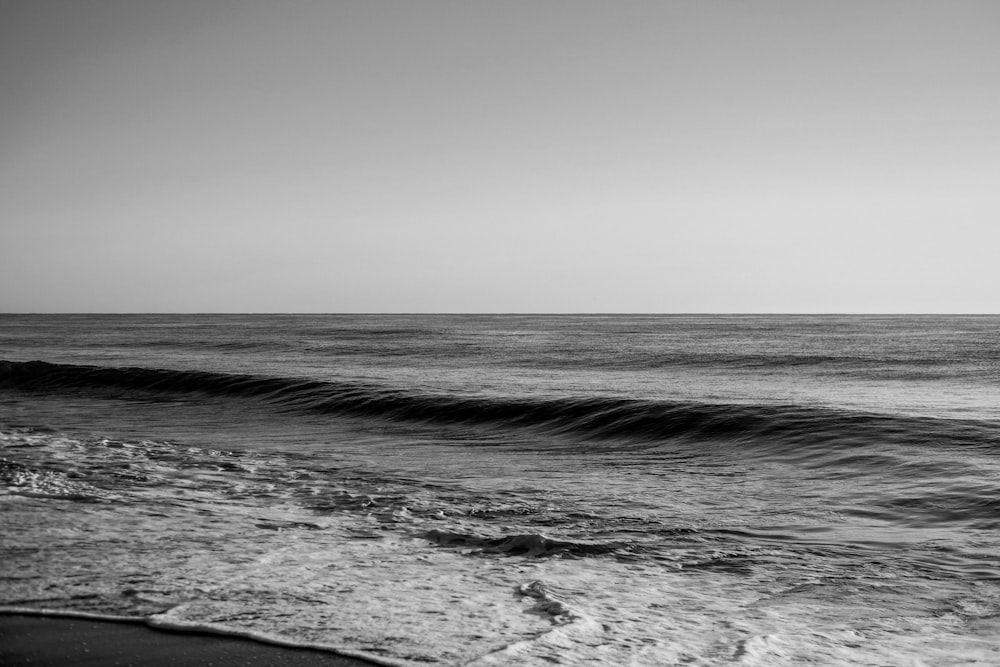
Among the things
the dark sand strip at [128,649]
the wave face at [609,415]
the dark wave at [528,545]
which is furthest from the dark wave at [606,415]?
the dark sand strip at [128,649]

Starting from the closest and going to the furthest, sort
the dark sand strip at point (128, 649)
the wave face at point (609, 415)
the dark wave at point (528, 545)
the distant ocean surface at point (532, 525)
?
the dark sand strip at point (128, 649), the distant ocean surface at point (532, 525), the dark wave at point (528, 545), the wave face at point (609, 415)

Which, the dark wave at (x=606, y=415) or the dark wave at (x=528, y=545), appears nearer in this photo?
the dark wave at (x=528, y=545)

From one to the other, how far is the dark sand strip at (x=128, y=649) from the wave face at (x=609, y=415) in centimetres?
1096

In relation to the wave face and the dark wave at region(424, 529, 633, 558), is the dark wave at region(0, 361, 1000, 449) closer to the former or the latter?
the wave face

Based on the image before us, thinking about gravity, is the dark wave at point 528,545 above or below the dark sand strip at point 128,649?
below

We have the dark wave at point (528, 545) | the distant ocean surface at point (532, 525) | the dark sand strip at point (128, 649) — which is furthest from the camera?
the dark wave at point (528, 545)

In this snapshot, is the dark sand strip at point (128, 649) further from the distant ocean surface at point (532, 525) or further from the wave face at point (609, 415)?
the wave face at point (609, 415)

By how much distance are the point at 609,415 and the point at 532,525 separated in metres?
9.14

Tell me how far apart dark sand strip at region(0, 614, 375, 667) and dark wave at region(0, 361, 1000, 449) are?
432 inches

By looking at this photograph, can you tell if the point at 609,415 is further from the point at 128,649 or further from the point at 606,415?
the point at 128,649

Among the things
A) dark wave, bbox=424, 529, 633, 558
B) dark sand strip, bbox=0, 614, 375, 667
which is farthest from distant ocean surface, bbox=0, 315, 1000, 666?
dark sand strip, bbox=0, 614, 375, 667

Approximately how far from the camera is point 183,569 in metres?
6.02

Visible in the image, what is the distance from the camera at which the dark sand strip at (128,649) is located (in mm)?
4289

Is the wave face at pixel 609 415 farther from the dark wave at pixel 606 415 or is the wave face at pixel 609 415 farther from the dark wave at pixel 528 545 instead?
the dark wave at pixel 528 545
